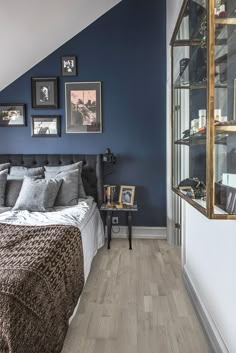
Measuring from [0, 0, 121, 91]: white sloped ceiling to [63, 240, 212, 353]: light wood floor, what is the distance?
8.78 ft

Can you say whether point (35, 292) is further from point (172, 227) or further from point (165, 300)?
point (172, 227)

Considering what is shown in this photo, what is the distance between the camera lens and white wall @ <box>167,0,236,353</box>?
145 cm

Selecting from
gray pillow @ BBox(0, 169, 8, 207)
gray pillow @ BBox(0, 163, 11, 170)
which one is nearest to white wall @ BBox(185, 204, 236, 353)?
gray pillow @ BBox(0, 169, 8, 207)

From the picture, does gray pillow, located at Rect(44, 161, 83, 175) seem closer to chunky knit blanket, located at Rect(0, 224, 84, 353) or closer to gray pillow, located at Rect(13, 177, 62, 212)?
gray pillow, located at Rect(13, 177, 62, 212)

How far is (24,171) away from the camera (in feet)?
11.4

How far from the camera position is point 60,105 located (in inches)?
149

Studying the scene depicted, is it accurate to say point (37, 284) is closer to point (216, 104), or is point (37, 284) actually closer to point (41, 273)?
point (41, 273)

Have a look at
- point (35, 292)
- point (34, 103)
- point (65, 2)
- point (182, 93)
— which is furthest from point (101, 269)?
point (65, 2)

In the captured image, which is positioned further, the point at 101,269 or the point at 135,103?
the point at 135,103

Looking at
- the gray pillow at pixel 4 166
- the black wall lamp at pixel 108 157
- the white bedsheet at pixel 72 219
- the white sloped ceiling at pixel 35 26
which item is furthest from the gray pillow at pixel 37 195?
the white sloped ceiling at pixel 35 26

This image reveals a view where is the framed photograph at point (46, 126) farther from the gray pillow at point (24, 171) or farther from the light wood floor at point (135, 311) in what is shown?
the light wood floor at point (135, 311)

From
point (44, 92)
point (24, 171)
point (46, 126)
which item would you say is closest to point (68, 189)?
point (24, 171)

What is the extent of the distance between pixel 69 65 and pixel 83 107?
0.60m

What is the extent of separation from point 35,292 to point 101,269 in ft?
5.03
